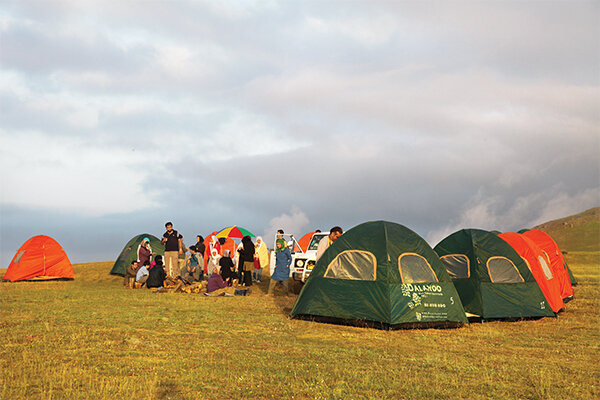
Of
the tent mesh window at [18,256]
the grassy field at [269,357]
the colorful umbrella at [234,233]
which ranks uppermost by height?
the colorful umbrella at [234,233]

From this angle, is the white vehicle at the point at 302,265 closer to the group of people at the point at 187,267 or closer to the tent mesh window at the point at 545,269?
the group of people at the point at 187,267

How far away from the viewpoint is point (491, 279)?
14898 millimetres

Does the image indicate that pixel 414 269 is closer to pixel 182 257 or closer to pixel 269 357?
pixel 269 357

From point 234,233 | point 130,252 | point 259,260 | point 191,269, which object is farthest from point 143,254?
point 234,233

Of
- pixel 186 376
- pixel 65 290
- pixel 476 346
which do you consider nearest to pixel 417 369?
pixel 476 346

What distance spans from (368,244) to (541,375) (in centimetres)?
589

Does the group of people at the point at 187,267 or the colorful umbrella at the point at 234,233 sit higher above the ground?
the colorful umbrella at the point at 234,233

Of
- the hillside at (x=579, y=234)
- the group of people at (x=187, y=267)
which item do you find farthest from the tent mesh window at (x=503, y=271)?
the hillside at (x=579, y=234)

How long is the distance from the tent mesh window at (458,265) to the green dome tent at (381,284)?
1.98 metres

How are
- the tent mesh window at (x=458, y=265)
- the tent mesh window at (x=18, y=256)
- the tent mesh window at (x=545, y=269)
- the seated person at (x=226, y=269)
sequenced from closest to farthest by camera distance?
the tent mesh window at (x=458, y=265) < the tent mesh window at (x=545, y=269) < the seated person at (x=226, y=269) < the tent mesh window at (x=18, y=256)

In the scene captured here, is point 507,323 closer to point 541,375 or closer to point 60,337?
point 541,375

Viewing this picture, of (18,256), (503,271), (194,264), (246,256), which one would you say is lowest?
(503,271)

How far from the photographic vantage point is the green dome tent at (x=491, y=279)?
47.7 feet

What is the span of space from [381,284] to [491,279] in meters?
4.13
